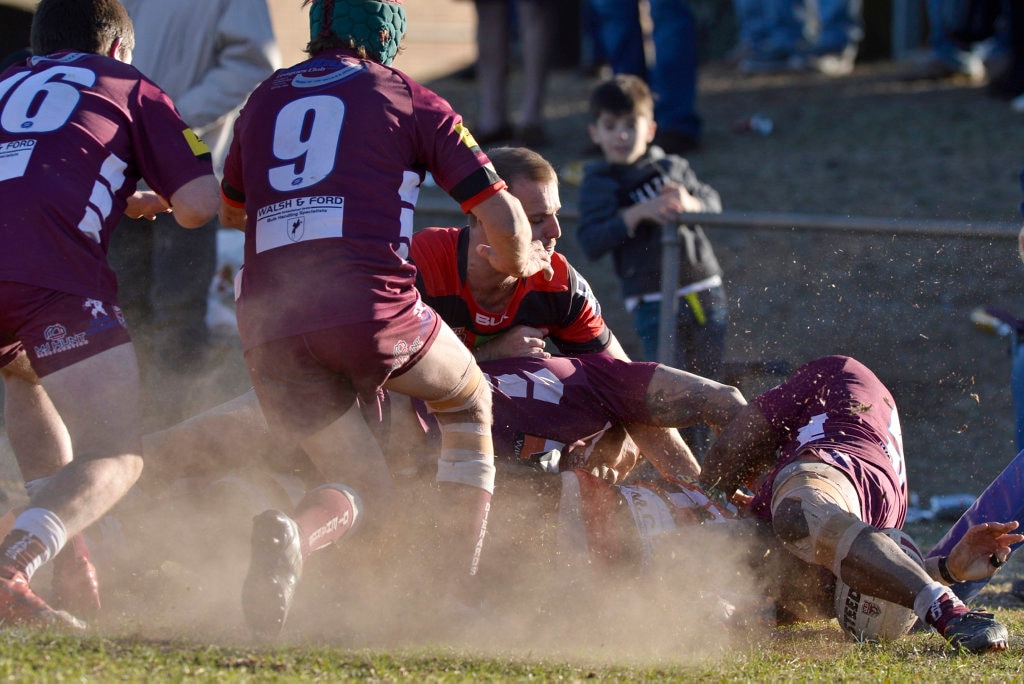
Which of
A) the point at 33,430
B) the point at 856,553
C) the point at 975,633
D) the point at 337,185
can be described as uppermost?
the point at 337,185

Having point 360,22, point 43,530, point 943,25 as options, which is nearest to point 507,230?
point 360,22

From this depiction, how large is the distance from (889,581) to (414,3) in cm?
1026

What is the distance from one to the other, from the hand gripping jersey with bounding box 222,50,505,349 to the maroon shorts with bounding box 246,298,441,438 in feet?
0.13

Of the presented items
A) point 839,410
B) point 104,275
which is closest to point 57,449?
point 104,275

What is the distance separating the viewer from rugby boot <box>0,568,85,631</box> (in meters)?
3.50

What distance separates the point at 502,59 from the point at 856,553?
262 inches

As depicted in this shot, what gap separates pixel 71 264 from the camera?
12.6ft

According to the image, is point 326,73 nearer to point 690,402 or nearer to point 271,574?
point 271,574

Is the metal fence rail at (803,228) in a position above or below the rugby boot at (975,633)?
above

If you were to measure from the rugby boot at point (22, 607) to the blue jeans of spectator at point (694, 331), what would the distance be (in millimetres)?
3295

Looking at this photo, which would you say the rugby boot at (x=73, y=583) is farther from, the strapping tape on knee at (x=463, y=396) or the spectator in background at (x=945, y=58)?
the spectator in background at (x=945, y=58)

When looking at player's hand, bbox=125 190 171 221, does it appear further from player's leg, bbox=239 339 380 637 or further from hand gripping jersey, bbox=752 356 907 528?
hand gripping jersey, bbox=752 356 907 528

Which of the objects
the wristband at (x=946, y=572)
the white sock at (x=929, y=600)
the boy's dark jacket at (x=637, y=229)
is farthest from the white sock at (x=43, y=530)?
the boy's dark jacket at (x=637, y=229)

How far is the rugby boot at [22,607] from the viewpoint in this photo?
138 inches
